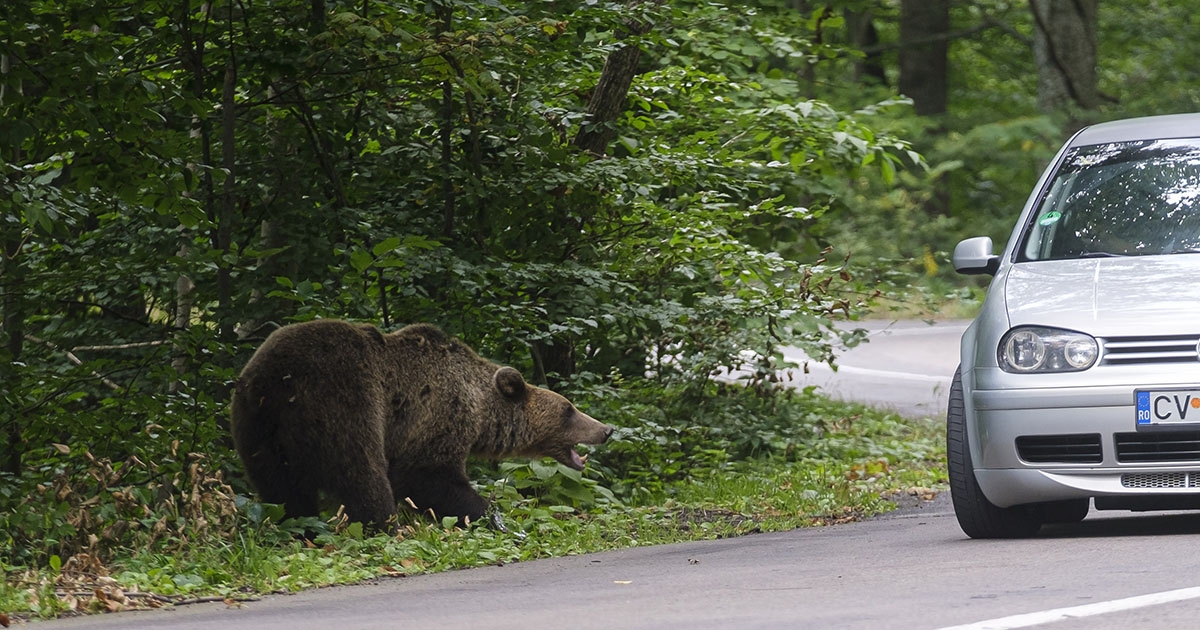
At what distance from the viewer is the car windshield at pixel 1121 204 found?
8727mm

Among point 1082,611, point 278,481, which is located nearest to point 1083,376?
point 1082,611

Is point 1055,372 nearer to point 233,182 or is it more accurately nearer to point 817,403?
point 233,182

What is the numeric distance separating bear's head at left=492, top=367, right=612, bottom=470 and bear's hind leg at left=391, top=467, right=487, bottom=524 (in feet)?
2.90

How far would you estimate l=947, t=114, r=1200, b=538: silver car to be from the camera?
25.1ft

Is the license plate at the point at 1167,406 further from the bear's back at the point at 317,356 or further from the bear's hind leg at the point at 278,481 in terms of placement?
the bear's hind leg at the point at 278,481

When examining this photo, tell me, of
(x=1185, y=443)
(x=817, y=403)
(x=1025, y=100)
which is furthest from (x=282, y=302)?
(x=1025, y=100)

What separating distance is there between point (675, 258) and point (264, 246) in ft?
9.50

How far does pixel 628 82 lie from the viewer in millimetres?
11727

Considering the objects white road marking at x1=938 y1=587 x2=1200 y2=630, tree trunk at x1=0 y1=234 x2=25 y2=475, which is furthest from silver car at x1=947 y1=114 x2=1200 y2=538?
tree trunk at x1=0 y1=234 x2=25 y2=475

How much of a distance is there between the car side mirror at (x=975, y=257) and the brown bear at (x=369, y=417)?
9.33 feet

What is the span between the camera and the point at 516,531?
30.4 feet

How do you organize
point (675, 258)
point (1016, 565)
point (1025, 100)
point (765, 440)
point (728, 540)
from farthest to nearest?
point (1025, 100)
point (765, 440)
point (675, 258)
point (728, 540)
point (1016, 565)

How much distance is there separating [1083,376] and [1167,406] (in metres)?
0.39

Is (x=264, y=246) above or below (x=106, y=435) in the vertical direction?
above
